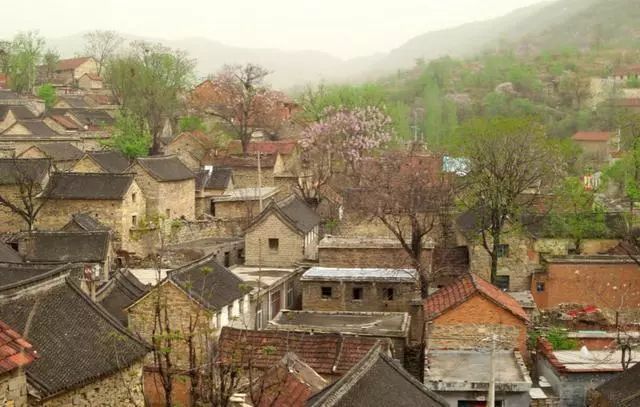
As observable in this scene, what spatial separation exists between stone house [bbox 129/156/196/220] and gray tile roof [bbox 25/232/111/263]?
649cm

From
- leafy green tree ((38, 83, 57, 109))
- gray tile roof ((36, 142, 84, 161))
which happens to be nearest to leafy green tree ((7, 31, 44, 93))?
leafy green tree ((38, 83, 57, 109))

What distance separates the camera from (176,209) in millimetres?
38938

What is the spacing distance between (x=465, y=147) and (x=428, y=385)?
1562 centimetres

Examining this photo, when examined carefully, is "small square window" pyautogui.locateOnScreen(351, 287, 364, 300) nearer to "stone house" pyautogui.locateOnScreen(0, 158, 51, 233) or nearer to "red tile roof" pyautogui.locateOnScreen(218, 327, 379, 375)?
"red tile roof" pyautogui.locateOnScreen(218, 327, 379, 375)

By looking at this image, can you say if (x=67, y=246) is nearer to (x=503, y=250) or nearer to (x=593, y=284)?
(x=503, y=250)

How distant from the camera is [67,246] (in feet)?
101

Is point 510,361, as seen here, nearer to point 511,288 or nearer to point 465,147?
point 511,288

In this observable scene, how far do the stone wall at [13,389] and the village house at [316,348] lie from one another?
8.00 metres

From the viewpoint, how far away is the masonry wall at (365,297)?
2834 centimetres

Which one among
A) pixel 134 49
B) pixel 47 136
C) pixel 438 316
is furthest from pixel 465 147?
pixel 134 49

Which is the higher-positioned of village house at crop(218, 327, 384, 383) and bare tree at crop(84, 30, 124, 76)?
bare tree at crop(84, 30, 124, 76)

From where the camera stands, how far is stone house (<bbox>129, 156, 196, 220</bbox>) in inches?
1483

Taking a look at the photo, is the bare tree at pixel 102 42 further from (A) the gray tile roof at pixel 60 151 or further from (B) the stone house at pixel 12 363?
(B) the stone house at pixel 12 363

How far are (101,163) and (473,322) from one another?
23.4 metres
